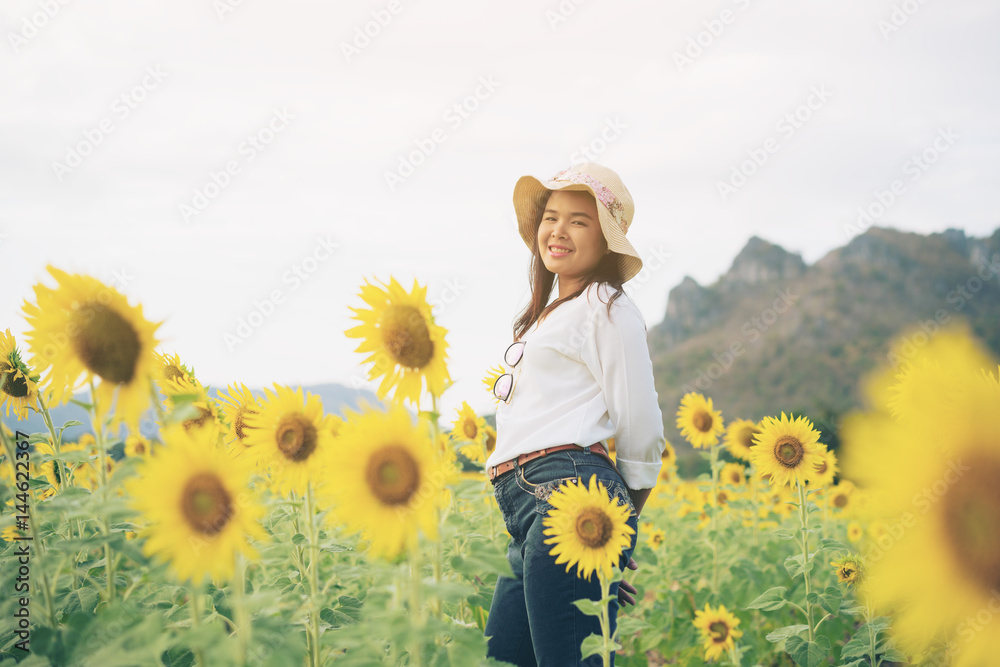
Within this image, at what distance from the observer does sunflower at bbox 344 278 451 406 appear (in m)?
1.50

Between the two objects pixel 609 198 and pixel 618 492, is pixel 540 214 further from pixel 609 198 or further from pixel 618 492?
pixel 618 492

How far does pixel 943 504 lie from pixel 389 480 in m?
1.03

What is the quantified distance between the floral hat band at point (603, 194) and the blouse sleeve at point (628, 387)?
422 mm

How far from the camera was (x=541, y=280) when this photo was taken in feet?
9.62

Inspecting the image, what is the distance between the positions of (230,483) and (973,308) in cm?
6782

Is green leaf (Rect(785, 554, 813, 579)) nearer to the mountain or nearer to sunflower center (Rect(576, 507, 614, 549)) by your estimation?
sunflower center (Rect(576, 507, 614, 549))

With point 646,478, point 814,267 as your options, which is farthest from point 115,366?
point 814,267

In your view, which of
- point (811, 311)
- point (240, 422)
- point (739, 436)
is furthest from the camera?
point (811, 311)

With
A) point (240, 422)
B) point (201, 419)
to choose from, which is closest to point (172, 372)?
point (201, 419)

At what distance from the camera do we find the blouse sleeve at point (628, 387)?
87.2 inches

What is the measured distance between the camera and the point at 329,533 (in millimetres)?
2131

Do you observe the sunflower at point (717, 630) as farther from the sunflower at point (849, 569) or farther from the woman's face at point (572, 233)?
the woman's face at point (572, 233)

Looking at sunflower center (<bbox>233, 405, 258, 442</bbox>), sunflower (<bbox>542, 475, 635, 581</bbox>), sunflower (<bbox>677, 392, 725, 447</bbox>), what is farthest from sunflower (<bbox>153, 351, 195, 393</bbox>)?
sunflower (<bbox>677, 392, 725, 447</bbox>)

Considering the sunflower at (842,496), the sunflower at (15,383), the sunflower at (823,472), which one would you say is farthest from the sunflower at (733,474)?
the sunflower at (15,383)
